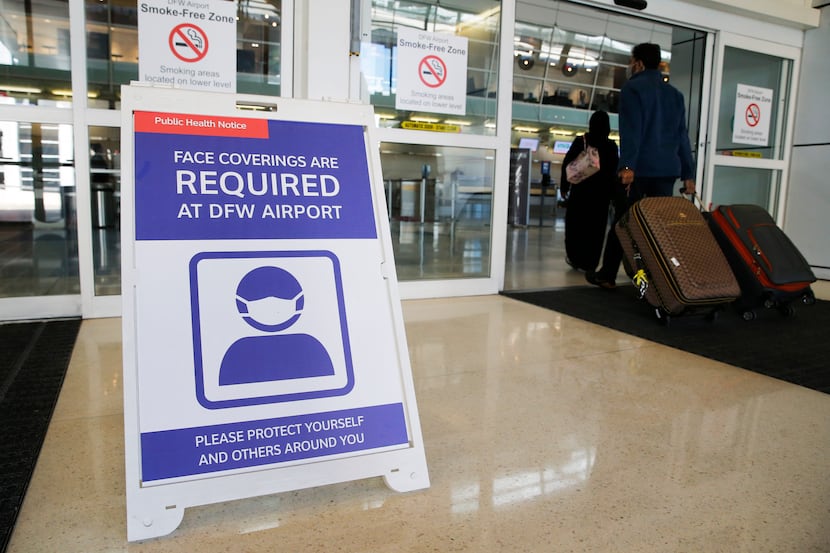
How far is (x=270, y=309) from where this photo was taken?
4.68 ft

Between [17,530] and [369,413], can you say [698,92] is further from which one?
[17,530]

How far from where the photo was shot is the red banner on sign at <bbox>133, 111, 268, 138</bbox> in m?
1.41

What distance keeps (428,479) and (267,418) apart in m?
0.43

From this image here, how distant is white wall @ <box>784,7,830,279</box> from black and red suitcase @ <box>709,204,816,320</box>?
2.52 metres

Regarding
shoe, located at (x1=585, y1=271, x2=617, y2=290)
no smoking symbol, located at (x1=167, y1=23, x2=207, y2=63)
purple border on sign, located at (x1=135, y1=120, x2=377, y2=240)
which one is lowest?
shoe, located at (x1=585, y1=271, x2=617, y2=290)

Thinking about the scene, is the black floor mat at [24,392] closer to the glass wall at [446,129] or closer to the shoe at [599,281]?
the glass wall at [446,129]

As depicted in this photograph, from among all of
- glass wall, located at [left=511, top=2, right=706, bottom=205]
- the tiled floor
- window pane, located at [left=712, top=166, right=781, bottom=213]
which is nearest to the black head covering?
window pane, located at [left=712, top=166, right=781, bottom=213]

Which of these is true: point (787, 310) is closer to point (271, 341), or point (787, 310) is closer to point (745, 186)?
point (745, 186)

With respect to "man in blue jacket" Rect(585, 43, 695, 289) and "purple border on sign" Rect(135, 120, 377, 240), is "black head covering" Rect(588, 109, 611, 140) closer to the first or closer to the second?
"man in blue jacket" Rect(585, 43, 695, 289)

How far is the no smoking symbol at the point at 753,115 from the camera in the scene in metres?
5.49

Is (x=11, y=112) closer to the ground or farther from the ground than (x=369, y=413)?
farther from the ground

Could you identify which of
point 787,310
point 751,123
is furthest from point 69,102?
point 751,123

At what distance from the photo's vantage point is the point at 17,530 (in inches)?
47.9

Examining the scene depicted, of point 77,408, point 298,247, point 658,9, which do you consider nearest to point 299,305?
point 298,247
